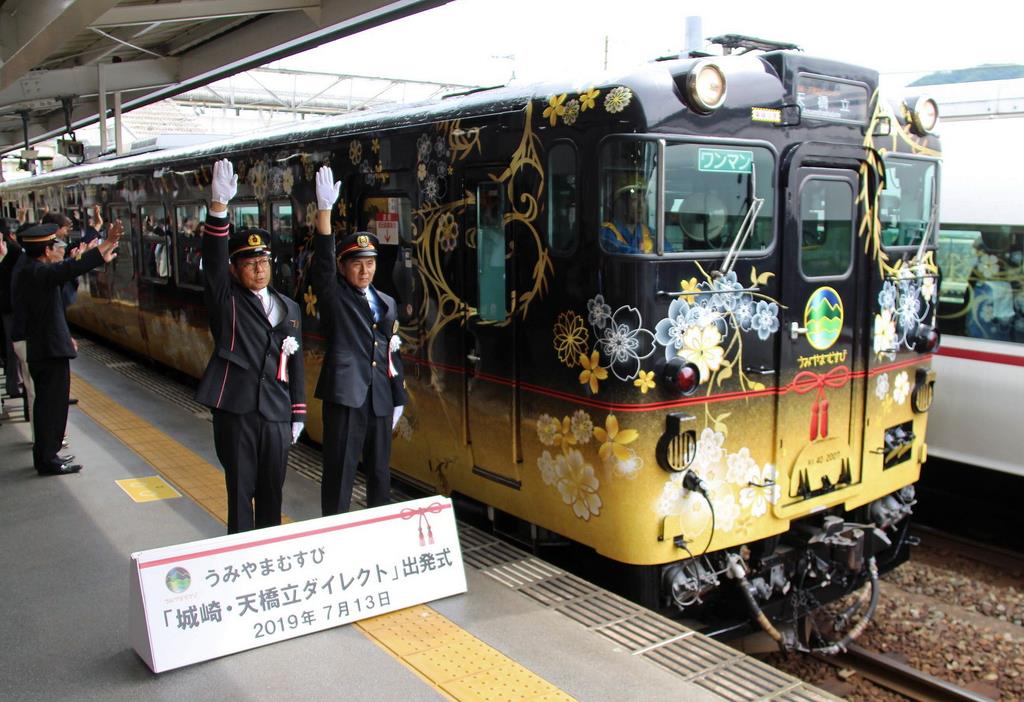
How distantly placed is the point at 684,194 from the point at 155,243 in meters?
8.36

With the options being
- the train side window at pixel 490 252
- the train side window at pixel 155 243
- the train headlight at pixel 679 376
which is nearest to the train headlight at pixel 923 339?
the train headlight at pixel 679 376

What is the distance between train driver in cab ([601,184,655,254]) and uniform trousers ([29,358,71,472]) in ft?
14.6

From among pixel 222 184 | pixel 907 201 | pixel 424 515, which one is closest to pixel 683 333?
pixel 424 515

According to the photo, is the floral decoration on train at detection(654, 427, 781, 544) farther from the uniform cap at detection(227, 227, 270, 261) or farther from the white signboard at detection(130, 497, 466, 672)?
the uniform cap at detection(227, 227, 270, 261)

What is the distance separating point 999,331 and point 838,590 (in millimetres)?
3092

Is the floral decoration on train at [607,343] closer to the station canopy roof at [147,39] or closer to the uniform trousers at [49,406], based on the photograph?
the station canopy roof at [147,39]

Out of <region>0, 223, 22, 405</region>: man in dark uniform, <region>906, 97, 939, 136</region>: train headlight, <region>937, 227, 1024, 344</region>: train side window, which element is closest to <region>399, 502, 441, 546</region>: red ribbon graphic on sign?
<region>906, 97, 939, 136</region>: train headlight

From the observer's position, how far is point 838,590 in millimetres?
5684

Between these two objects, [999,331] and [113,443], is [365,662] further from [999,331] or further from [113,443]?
[999,331]

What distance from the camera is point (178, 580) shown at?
4.05 meters

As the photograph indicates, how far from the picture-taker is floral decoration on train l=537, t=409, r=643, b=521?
181 inches

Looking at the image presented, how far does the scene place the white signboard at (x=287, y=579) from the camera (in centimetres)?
400

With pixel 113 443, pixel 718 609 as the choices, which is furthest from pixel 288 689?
pixel 113 443

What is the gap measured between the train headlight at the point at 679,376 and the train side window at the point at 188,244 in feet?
21.4
